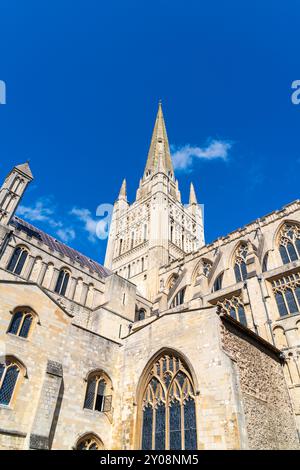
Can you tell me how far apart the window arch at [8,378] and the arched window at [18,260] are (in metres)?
11.7

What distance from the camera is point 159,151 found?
5603 cm

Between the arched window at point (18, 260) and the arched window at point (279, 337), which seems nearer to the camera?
the arched window at point (279, 337)

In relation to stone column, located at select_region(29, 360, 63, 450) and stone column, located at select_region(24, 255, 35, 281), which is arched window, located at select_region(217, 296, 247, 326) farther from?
stone column, located at select_region(24, 255, 35, 281)

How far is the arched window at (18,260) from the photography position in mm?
22656

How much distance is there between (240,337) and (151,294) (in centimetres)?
2041

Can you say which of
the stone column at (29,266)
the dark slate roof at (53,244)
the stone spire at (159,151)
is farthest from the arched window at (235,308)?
the stone spire at (159,151)

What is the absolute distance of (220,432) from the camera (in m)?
10.2

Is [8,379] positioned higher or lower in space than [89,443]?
higher

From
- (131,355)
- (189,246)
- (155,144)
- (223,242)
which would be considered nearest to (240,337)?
(131,355)

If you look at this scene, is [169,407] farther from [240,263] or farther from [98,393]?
[240,263]

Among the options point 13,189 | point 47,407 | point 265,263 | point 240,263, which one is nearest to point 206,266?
point 240,263

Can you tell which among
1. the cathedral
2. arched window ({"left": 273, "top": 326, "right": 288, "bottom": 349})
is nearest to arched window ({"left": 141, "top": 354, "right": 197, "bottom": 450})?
the cathedral

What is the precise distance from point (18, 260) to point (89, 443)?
1461 cm

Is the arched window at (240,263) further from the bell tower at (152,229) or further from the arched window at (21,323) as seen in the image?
the arched window at (21,323)
